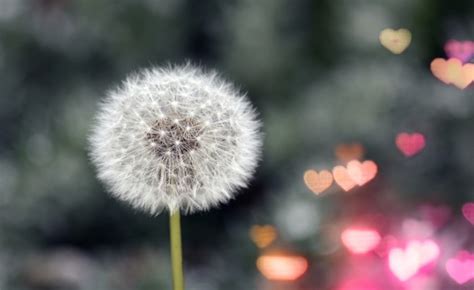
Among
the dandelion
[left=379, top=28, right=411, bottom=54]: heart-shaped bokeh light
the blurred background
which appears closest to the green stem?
the dandelion

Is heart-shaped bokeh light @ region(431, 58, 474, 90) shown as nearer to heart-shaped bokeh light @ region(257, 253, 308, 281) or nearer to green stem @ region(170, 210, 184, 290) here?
heart-shaped bokeh light @ region(257, 253, 308, 281)

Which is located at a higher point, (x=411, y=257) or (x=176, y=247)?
(x=411, y=257)

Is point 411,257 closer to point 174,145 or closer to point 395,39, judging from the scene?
point 395,39

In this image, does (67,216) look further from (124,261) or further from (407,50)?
(407,50)

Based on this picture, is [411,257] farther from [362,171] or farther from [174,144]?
[174,144]

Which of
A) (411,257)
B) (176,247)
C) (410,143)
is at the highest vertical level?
(410,143)

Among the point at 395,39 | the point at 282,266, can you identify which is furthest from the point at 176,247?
the point at 395,39

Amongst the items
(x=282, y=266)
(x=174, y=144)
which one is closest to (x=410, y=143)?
(x=282, y=266)

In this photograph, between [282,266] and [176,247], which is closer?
[176,247]
